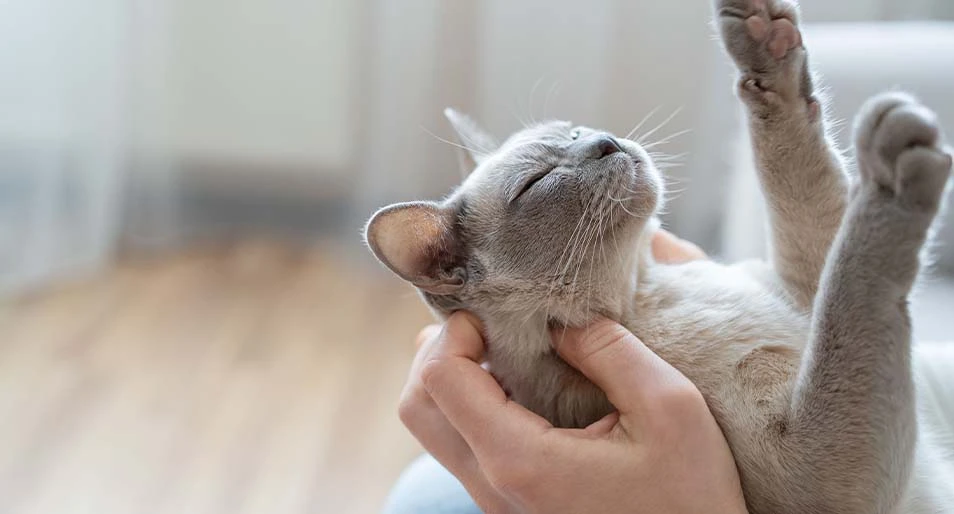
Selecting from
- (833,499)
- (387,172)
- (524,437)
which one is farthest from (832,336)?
(387,172)

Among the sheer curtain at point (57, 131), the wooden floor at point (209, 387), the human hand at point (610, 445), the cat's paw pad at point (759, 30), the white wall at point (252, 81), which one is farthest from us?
the white wall at point (252, 81)

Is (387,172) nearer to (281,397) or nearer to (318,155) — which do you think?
(318,155)

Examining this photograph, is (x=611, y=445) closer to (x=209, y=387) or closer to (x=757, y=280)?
(x=757, y=280)

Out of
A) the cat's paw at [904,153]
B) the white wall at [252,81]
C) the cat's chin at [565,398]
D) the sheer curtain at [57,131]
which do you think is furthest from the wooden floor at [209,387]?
the cat's paw at [904,153]

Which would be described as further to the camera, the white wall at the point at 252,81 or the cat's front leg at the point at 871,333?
the white wall at the point at 252,81

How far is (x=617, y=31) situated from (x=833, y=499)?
1.90 m

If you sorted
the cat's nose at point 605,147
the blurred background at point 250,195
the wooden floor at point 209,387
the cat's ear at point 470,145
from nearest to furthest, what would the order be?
the cat's nose at point 605,147
the cat's ear at point 470,145
the wooden floor at point 209,387
the blurred background at point 250,195

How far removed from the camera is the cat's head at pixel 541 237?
124 cm

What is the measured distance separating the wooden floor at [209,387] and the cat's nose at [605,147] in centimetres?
119

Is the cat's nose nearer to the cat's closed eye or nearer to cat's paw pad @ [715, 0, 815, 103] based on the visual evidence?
the cat's closed eye

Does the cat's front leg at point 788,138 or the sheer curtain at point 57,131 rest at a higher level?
the cat's front leg at point 788,138

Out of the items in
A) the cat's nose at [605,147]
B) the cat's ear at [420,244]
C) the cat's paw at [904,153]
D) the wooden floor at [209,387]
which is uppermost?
the cat's paw at [904,153]

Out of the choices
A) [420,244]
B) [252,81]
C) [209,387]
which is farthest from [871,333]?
[252,81]

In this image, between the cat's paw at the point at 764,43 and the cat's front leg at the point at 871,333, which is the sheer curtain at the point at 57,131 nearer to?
the cat's paw at the point at 764,43
